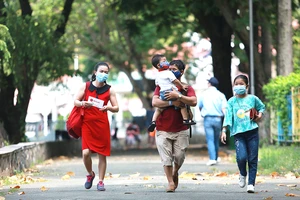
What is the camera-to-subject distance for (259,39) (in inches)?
1214

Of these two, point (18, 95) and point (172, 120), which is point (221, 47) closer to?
point (18, 95)

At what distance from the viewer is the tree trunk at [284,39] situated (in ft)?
80.5

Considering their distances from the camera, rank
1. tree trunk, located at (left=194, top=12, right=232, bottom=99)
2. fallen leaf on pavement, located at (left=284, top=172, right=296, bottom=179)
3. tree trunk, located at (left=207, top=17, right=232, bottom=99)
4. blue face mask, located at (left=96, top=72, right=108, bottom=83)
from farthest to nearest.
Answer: tree trunk, located at (left=207, top=17, right=232, bottom=99) → tree trunk, located at (left=194, top=12, right=232, bottom=99) → fallen leaf on pavement, located at (left=284, top=172, right=296, bottom=179) → blue face mask, located at (left=96, top=72, right=108, bottom=83)

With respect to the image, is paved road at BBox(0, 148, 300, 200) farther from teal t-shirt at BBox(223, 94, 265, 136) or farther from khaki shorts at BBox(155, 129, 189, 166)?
teal t-shirt at BBox(223, 94, 265, 136)

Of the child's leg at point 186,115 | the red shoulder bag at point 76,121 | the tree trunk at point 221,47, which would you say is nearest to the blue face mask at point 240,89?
the child's leg at point 186,115

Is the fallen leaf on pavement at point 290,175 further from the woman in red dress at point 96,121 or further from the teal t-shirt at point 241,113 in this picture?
the woman in red dress at point 96,121

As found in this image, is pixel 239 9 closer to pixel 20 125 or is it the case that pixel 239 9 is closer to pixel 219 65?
pixel 219 65

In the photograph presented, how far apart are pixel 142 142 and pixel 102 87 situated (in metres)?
33.6

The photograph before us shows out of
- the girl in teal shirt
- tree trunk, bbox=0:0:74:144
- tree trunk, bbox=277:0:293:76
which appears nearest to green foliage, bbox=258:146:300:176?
the girl in teal shirt

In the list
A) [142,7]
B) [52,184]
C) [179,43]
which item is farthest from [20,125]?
[179,43]

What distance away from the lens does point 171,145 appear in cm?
1355

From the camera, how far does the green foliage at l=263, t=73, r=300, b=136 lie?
22.9 meters

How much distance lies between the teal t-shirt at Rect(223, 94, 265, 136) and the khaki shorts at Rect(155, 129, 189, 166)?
0.63 metres

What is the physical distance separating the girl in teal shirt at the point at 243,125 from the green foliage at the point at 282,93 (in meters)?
9.30
